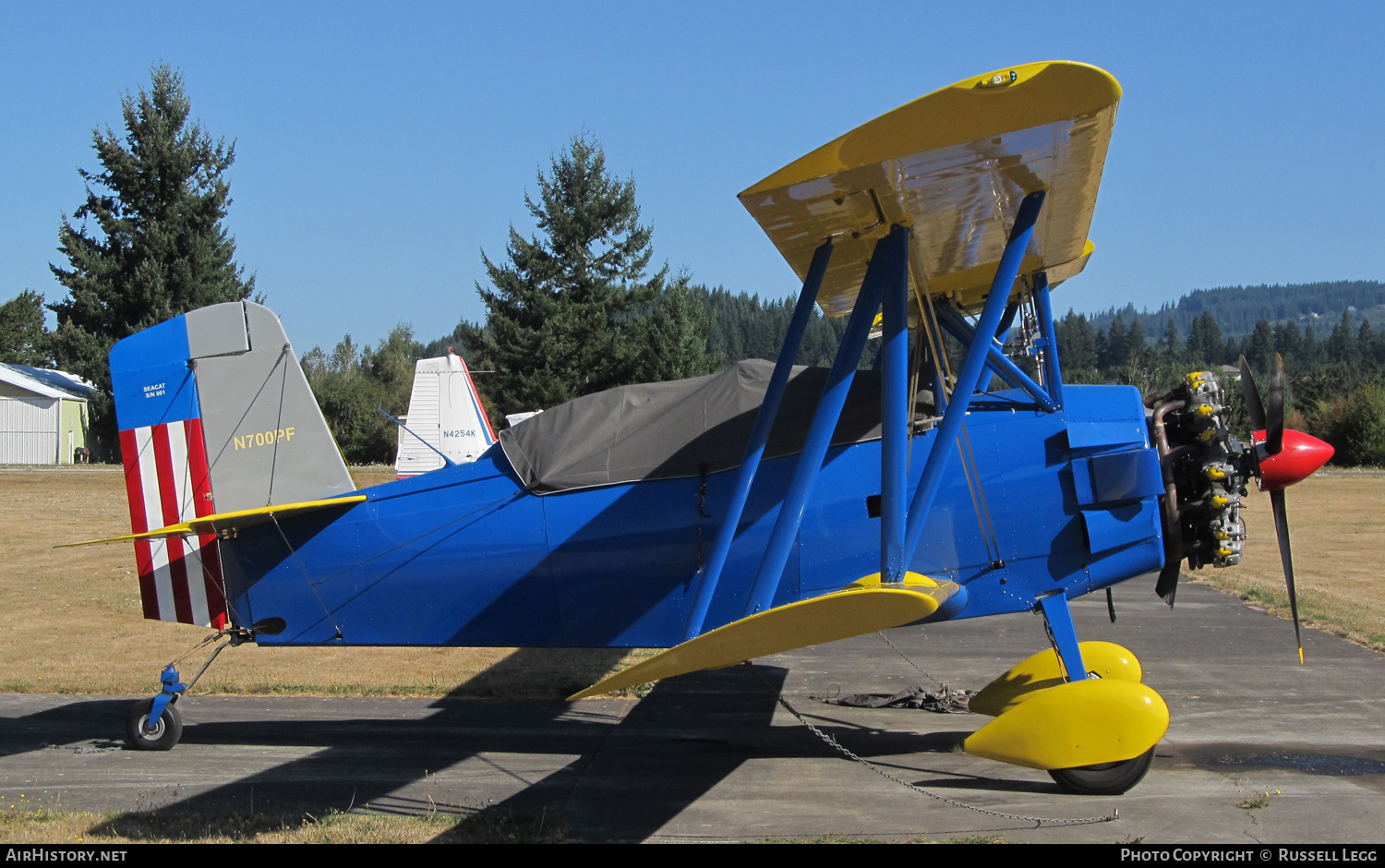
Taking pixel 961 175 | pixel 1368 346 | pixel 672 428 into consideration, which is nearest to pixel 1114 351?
pixel 1368 346

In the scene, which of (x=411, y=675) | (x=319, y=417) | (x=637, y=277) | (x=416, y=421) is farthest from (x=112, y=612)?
(x=637, y=277)

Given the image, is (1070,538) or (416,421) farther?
(416,421)

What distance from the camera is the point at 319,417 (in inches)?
252

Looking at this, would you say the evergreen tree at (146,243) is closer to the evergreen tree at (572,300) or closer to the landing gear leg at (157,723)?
the evergreen tree at (572,300)

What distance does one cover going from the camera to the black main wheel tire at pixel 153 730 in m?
6.42

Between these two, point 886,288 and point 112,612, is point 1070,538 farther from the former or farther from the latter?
point 112,612

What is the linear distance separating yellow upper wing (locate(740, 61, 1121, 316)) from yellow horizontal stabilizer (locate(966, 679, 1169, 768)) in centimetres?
238

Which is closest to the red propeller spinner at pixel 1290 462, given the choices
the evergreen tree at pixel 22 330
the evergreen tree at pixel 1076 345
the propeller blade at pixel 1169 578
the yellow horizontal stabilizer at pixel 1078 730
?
the propeller blade at pixel 1169 578

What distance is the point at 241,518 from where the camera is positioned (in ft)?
19.3

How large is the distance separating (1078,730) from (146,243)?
4010cm

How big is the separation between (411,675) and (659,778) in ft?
12.5

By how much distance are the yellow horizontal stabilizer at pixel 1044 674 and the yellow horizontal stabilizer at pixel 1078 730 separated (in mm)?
1031

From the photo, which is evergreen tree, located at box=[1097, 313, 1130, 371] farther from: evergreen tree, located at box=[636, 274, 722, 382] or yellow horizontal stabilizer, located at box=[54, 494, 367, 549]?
yellow horizontal stabilizer, located at box=[54, 494, 367, 549]

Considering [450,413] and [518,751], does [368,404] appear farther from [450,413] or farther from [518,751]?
[518,751]
